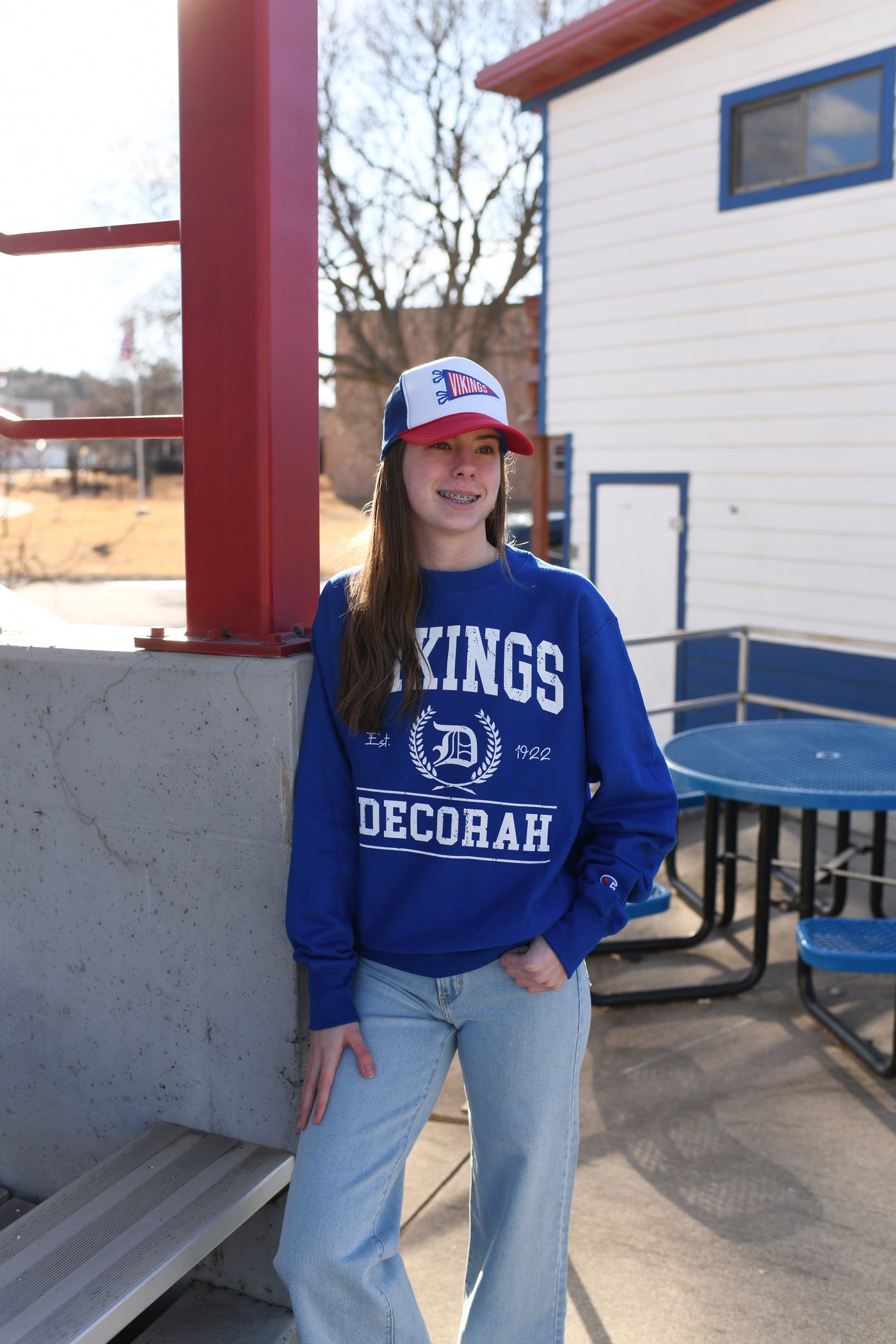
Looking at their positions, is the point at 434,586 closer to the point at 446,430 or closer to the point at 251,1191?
the point at 446,430

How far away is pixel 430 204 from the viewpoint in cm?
2014

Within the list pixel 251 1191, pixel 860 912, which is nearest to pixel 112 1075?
pixel 251 1191

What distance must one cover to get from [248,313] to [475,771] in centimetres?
93

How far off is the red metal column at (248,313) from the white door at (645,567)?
6.35 m

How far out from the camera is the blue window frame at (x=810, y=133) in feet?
22.0

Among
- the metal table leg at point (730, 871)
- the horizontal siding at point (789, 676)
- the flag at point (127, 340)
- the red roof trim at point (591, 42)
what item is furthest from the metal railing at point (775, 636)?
the flag at point (127, 340)

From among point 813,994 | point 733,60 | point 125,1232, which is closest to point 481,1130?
point 125,1232

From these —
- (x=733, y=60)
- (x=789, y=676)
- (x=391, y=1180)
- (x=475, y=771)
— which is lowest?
(x=789, y=676)

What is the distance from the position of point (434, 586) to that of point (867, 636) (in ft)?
18.7

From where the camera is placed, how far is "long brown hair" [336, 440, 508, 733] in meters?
1.88

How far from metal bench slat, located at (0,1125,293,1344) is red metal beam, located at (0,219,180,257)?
1.71 metres

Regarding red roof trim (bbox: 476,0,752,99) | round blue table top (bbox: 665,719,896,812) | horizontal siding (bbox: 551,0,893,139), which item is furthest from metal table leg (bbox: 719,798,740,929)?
red roof trim (bbox: 476,0,752,99)

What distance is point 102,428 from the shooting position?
2229mm

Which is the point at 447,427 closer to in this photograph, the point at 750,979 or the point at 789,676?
the point at 750,979
